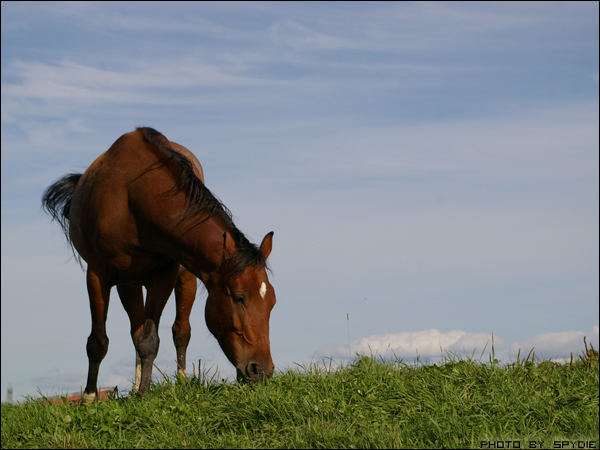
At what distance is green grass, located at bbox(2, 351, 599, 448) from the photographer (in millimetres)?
5320

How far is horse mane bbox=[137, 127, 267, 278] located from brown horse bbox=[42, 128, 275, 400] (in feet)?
0.04

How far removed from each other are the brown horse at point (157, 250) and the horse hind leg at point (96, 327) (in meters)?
0.01

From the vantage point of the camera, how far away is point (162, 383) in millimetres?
7387

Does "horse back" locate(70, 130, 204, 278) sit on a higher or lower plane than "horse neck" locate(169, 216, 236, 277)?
higher

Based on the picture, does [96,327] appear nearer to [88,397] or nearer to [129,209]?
[88,397]

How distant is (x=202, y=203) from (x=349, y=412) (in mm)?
2961

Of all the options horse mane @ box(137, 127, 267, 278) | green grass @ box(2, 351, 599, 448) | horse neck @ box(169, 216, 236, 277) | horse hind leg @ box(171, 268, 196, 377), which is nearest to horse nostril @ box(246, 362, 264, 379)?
green grass @ box(2, 351, 599, 448)

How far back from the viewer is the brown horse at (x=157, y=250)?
7.04 metres

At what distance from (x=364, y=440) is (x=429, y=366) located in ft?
6.87

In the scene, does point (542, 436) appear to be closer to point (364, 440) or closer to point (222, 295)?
point (364, 440)

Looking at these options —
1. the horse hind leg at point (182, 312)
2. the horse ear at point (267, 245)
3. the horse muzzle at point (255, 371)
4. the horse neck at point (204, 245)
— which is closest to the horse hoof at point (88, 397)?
the horse hind leg at point (182, 312)

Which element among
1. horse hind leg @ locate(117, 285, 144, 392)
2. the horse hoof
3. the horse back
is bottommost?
the horse hoof

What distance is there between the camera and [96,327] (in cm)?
823

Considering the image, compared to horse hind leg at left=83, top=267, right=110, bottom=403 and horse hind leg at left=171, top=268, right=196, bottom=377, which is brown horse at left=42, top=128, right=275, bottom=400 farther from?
horse hind leg at left=171, top=268, right=196, bottom=377
